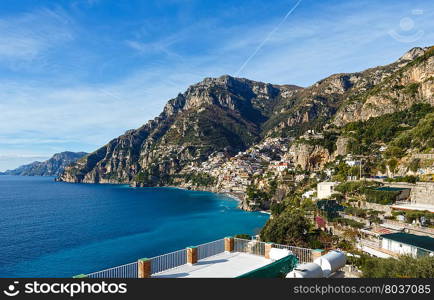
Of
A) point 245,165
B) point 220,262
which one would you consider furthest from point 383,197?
point 245,165

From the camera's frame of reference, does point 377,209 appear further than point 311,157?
No

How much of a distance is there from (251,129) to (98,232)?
144 metres

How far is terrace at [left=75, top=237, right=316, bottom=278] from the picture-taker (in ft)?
31.1

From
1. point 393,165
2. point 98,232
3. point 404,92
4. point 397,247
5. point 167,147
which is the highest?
point 404,92

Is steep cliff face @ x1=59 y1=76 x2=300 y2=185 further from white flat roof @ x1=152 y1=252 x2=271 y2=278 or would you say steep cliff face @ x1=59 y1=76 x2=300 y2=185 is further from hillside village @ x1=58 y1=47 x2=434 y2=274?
white flat roof @ x1=152 y1=252 x2=271 y2=278

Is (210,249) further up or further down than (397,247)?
further up

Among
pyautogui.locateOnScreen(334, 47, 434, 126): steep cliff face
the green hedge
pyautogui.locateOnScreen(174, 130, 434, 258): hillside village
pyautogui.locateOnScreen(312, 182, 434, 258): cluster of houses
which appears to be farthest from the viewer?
pyautogui.locateOnScreen(334, 47, 434, 126): steep cliff face

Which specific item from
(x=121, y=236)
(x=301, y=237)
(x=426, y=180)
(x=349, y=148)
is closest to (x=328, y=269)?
(x=301, y=237)

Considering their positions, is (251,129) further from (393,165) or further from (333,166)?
(393,165)

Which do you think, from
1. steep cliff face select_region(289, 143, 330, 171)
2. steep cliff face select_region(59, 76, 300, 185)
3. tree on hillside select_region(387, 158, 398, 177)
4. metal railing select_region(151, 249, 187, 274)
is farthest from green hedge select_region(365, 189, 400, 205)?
steep cliff face select_region(59, 76, 300, 185)

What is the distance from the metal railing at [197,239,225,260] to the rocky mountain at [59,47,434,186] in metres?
52.6

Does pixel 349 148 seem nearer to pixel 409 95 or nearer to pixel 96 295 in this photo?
pixel 409 95

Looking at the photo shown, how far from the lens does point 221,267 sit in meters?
10.7

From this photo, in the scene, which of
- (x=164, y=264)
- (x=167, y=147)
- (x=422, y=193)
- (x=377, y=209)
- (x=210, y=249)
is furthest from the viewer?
(x=167, y=147)
